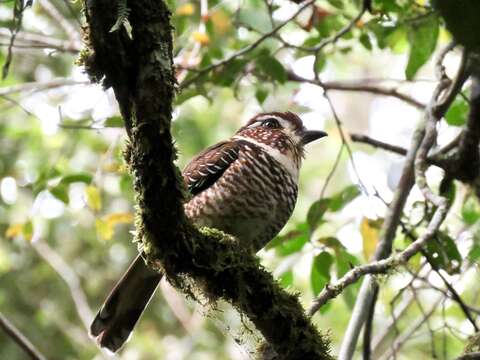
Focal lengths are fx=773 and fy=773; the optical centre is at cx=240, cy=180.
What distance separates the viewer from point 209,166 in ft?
10.9

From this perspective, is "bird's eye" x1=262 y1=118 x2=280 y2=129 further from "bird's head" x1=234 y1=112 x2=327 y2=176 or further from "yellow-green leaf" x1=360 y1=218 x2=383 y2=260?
"yellow-green leaf" x1=360 y1=218 x2=383 y2=260

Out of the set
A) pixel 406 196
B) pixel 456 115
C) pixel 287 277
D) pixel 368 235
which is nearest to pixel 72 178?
pixel 287 277

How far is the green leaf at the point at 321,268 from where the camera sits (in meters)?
3.30

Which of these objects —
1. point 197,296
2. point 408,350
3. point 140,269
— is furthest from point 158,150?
point 408,350

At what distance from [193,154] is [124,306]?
11.4 feet

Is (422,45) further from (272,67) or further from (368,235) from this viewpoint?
(368,235)

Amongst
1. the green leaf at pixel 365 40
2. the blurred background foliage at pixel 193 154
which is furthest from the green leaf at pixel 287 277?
the green leaf at pixel 365 40

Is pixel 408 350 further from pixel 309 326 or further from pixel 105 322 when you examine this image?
pixel 309 326

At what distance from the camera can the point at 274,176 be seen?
11.2ft

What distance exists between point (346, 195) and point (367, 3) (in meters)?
0.89

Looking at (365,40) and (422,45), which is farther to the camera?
(365,40)

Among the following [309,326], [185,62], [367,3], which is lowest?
[309,326]

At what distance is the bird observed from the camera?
322cm

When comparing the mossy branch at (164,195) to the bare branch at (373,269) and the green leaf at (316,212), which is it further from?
the green leaf at (316,212)
